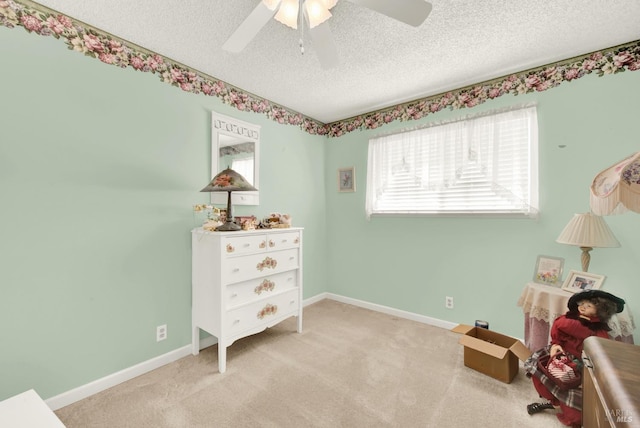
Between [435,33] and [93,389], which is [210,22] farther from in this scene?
[93,389]

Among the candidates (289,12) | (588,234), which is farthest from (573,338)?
(289,12)

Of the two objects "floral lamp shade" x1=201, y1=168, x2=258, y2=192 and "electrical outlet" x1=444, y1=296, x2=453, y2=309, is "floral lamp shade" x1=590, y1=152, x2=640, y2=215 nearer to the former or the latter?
"electrical outlet" x1=444, y1=296, x2=453, y2=309

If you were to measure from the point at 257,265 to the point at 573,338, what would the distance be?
2309 millimetres

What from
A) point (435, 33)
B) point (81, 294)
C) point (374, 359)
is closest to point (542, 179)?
point (435, 33)

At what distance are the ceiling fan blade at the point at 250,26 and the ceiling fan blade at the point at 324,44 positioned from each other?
0.24 meters

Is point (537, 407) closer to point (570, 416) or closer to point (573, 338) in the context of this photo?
point (570, 416)

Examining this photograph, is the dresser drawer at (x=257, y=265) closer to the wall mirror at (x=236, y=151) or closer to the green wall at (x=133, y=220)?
the green wall at (x=133, y=220)

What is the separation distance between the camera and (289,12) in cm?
150

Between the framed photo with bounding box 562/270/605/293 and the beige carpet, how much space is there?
2.58 feet

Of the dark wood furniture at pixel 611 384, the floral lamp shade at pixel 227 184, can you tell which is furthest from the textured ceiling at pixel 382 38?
the dark wood furniture at pixel 611 384

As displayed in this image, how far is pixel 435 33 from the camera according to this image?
194 cm

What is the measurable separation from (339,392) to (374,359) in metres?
0.54

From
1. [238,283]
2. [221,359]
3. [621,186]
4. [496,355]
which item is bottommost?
[221,359]

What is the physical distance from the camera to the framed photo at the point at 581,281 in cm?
196
